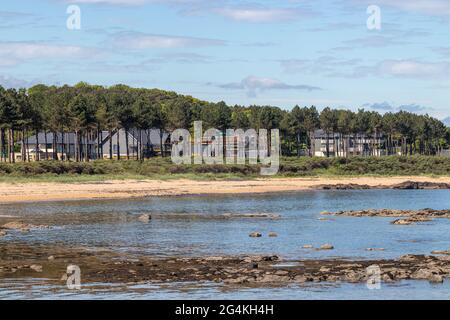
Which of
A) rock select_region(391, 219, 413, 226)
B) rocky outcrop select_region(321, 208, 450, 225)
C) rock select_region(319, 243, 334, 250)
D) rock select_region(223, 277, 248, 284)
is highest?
rock select_region(223, 277, 248, 284)

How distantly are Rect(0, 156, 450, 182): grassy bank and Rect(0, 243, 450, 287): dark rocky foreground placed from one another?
58.1m

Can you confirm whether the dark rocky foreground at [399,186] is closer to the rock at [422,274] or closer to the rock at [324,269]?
the rock at [324,269]

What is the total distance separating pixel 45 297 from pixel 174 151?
127408mm

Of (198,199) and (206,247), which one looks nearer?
(206,247)

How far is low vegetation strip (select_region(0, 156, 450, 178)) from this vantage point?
106863 mm

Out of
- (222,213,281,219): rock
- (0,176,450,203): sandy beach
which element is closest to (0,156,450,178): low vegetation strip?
(0,176,450,203): sandy beach

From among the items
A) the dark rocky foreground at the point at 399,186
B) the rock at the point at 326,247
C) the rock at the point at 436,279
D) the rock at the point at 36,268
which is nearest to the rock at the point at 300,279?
the rock at the point at 436,279

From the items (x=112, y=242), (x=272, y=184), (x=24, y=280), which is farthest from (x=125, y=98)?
(x=24, y=280)

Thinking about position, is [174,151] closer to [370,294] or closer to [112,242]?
[112,242]

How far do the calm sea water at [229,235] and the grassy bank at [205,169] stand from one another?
26.4 meters

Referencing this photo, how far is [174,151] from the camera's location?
515ft

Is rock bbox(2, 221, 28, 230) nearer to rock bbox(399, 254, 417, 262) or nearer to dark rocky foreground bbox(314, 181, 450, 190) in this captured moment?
rock bbox(399, 254, 417, 262)

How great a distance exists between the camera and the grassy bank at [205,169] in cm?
10356
